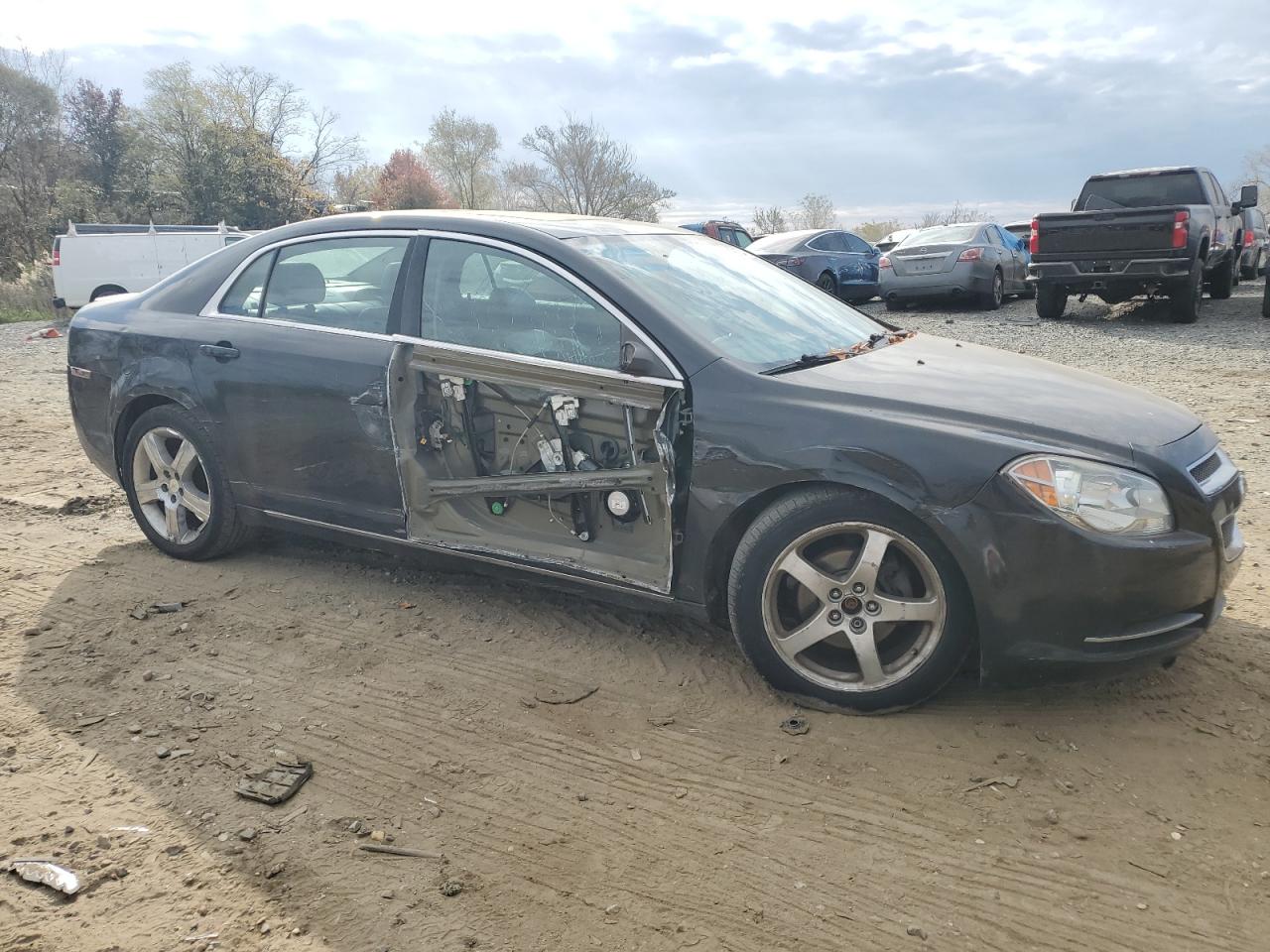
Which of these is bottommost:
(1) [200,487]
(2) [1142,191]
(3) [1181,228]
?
(1) [200,487]

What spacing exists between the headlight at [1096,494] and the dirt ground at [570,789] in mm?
682

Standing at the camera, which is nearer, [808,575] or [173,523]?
[808,575]

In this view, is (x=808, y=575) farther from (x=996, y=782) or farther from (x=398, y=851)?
(x=398, y=851)

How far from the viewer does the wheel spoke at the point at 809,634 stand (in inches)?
127

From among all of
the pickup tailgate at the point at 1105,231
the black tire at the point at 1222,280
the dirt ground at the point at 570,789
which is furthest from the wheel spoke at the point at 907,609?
the black tire at the point at 1222,280

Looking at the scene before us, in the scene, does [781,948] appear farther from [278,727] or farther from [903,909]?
[278,727]

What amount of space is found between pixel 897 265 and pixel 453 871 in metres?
14.5

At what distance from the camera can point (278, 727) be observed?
10.8ft

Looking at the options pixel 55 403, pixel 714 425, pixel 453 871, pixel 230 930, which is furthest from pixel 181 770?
pixel 55 403

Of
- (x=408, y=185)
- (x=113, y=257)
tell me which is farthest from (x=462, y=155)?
(x=113, y=257)

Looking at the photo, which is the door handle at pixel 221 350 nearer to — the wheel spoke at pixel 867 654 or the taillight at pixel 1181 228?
the wheel spoke at pixel 867 654

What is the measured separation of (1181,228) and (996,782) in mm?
11572

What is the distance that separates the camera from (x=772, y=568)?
325cm

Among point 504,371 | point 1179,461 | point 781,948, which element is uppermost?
point 504,371
